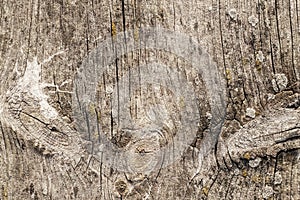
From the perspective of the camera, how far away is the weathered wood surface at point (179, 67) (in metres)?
1.88

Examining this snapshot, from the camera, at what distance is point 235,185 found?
77.3 inches

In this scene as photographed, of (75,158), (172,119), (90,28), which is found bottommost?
(75,158)

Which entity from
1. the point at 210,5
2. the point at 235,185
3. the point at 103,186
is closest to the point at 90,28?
the point at 210,5

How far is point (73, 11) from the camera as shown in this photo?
1892mm

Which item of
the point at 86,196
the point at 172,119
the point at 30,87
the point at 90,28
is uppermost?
the point at 90,28

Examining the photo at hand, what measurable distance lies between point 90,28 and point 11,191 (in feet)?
2.06

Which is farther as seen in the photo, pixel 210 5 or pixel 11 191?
pixel 11 191

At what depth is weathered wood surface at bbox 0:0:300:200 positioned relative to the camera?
6.18ft

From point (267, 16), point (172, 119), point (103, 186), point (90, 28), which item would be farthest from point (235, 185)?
point (90, 28)

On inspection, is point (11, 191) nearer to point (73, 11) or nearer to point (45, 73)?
point (45, 73)

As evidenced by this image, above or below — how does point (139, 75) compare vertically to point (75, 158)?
above

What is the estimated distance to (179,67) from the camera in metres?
1.88

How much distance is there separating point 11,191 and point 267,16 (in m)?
1.04

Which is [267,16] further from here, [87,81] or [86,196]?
[86,196]
